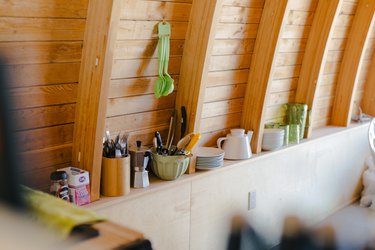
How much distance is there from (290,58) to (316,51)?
0.23 meters

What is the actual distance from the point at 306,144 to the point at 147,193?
75.5 inches

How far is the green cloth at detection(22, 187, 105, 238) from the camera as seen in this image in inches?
36.7

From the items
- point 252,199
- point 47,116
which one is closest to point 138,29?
point 47,116

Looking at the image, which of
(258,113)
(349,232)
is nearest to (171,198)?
(258,113)

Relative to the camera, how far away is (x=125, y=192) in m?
2.67

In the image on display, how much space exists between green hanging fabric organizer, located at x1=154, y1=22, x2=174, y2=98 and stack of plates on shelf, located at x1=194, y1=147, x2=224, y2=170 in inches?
22.4

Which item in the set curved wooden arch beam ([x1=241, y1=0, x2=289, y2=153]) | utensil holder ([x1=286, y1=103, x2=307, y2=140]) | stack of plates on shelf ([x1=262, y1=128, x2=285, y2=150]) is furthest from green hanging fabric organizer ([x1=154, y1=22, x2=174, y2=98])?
utensil holder ([x1=286, y1=103, x2=307, y2=140])

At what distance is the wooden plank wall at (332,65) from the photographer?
4385 mm

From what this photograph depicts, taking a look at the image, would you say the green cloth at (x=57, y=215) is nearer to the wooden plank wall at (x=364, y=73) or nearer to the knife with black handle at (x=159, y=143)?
the knife with black handle at (x=159, y=143)

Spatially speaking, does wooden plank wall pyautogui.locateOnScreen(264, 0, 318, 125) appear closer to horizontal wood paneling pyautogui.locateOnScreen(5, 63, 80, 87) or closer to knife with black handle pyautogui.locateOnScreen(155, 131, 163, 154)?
knife with black handle pyautogui.locateOnScreen(155, 131, 163, 154)

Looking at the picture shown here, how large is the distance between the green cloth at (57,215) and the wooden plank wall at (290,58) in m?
2.93

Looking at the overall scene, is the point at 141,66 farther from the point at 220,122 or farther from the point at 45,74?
the point at 220,122

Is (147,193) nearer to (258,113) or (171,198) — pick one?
(171,198)

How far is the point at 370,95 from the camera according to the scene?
5250 mm
